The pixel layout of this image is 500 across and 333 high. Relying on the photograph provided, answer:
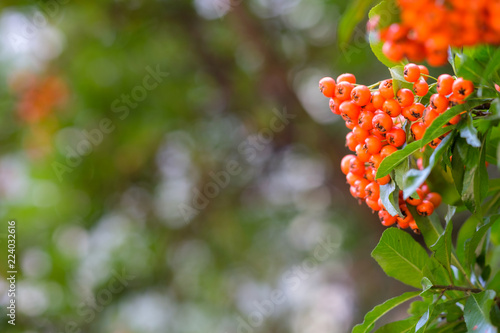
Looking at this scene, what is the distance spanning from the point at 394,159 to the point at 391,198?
83 mm

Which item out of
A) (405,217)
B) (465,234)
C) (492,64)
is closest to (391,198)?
(405,217)

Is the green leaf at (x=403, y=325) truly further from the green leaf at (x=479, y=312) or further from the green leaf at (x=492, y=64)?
the green leaf at (x=492, y=64)

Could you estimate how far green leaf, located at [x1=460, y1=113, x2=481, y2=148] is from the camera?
0.63m

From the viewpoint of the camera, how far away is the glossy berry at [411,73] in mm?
719

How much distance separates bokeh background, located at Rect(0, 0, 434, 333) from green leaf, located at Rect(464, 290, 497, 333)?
1.69 m

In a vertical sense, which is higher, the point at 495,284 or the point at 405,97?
the point at 405,97

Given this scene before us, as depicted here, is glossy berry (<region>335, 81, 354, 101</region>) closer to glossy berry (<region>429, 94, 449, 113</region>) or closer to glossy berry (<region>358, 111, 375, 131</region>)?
glossy berry (<region>358, 111, 375, 131</region>)

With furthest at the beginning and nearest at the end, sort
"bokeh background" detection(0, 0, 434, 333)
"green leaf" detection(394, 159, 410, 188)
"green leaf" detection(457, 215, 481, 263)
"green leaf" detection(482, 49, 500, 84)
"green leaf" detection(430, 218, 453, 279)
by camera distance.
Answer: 1. "bokeh background" detection(0, 0, 434, 333)
2. "green leaf" detection(457, 215, 481, 263)
3. "green leaf" detection(430, 218, 453, 279)
4. "green leaf" detection(394, 159, 410, 188)
5. "green leaf" detection(482, 49, 500, 84)

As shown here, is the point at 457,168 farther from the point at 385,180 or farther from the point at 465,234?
the point at 465,234

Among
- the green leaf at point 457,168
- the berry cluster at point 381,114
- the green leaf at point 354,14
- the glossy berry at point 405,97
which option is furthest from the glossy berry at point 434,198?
the green leaf at point 354,14

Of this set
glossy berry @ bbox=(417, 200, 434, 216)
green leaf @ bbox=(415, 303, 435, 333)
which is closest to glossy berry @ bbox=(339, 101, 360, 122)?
glossy berry @ bbox=(417, 200, 434, 216)

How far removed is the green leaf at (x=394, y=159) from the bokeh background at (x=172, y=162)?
5.65ft

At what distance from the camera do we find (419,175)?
644mm

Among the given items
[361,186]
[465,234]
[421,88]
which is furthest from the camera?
[465,234]
